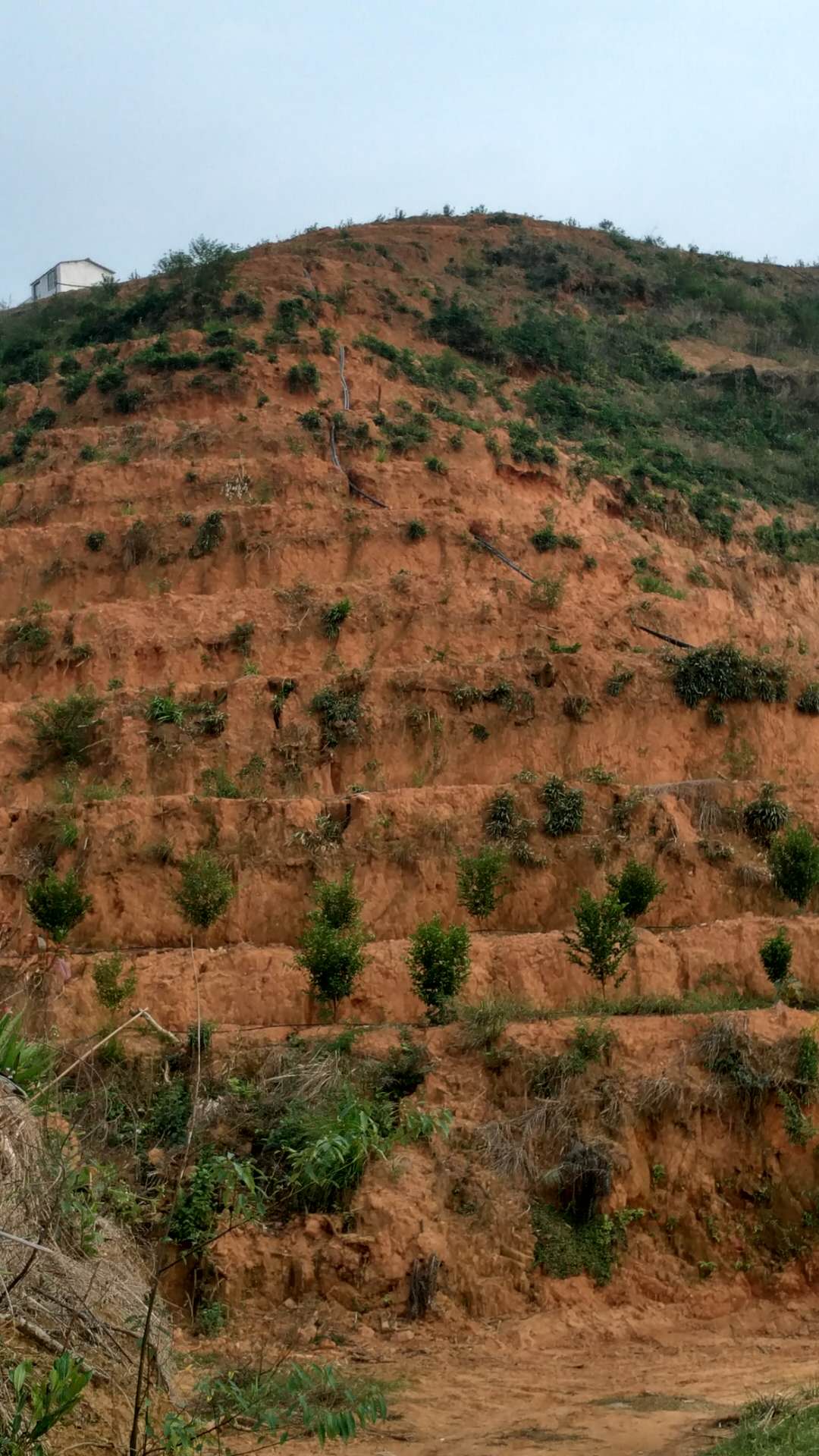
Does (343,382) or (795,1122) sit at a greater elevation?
(343,382)

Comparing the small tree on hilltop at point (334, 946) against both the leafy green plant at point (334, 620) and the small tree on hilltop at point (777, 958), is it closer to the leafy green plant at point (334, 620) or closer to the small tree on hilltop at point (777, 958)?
the small tree on hilltop at point (777, 958)

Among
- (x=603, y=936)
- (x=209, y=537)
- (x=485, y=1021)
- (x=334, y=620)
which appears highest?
(x=209, y=537)

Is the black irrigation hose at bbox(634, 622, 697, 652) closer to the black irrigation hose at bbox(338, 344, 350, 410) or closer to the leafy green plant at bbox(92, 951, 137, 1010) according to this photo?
the black irrigation hose at bbox(338, 344, 350, 410)

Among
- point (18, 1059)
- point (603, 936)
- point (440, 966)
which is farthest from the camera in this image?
point (603, 936)

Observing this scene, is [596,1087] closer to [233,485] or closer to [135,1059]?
[135,1059]

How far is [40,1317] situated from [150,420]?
73.7 ft

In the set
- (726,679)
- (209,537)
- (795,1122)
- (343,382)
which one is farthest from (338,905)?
(343,382)

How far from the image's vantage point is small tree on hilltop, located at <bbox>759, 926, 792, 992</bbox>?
1589 centimetres

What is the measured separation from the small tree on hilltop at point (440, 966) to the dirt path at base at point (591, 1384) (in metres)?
3.72

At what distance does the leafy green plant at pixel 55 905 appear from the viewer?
54.7 ft

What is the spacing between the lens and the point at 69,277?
46.8m

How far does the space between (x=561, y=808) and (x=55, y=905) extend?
6.68m

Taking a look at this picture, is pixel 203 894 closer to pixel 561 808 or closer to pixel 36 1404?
pixel 561 808

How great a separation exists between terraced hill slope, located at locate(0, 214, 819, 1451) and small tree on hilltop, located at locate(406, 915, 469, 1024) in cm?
38
